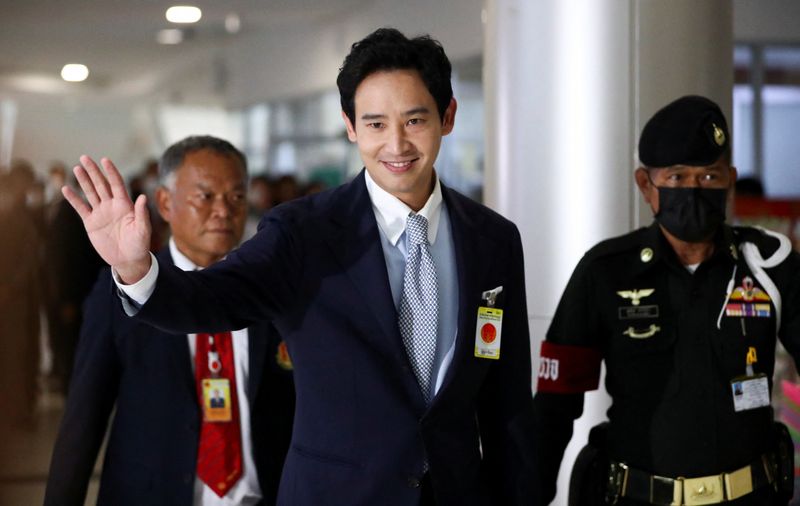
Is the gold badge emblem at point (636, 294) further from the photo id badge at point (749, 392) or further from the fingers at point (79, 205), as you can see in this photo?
the fingers at point (79, 205)

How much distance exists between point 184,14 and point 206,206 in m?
12.7

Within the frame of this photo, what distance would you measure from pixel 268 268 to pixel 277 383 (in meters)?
0.91

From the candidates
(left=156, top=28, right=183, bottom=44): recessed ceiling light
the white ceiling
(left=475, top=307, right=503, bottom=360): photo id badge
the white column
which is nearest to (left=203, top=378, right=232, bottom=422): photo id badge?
(left=475, top=307, right=503, bottom=360): photo id badge

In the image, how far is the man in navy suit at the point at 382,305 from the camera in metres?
1.97

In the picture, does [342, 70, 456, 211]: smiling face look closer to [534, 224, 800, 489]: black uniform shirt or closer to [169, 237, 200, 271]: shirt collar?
[534, 224, 800, 489]: black uniform shirt

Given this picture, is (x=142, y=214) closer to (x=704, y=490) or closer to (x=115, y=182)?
(x=115, y=182)

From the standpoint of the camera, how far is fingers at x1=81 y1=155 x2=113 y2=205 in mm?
1740

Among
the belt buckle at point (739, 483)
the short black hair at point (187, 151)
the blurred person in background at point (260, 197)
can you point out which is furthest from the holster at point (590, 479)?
the blurred person in background at point (260, 197)

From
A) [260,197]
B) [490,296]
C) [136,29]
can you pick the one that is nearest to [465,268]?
[490,296]

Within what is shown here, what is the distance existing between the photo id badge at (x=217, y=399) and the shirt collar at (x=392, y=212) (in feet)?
2.83

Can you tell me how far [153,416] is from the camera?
2.71 meters

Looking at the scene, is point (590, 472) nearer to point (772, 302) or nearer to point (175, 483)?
point (772, 302)

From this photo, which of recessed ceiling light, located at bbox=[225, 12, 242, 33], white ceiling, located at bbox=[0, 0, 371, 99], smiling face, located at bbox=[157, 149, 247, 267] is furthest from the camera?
recessed ceiling light, located at bbox=[225, 12, 242, 33]

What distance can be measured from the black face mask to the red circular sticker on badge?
80 centimetres
